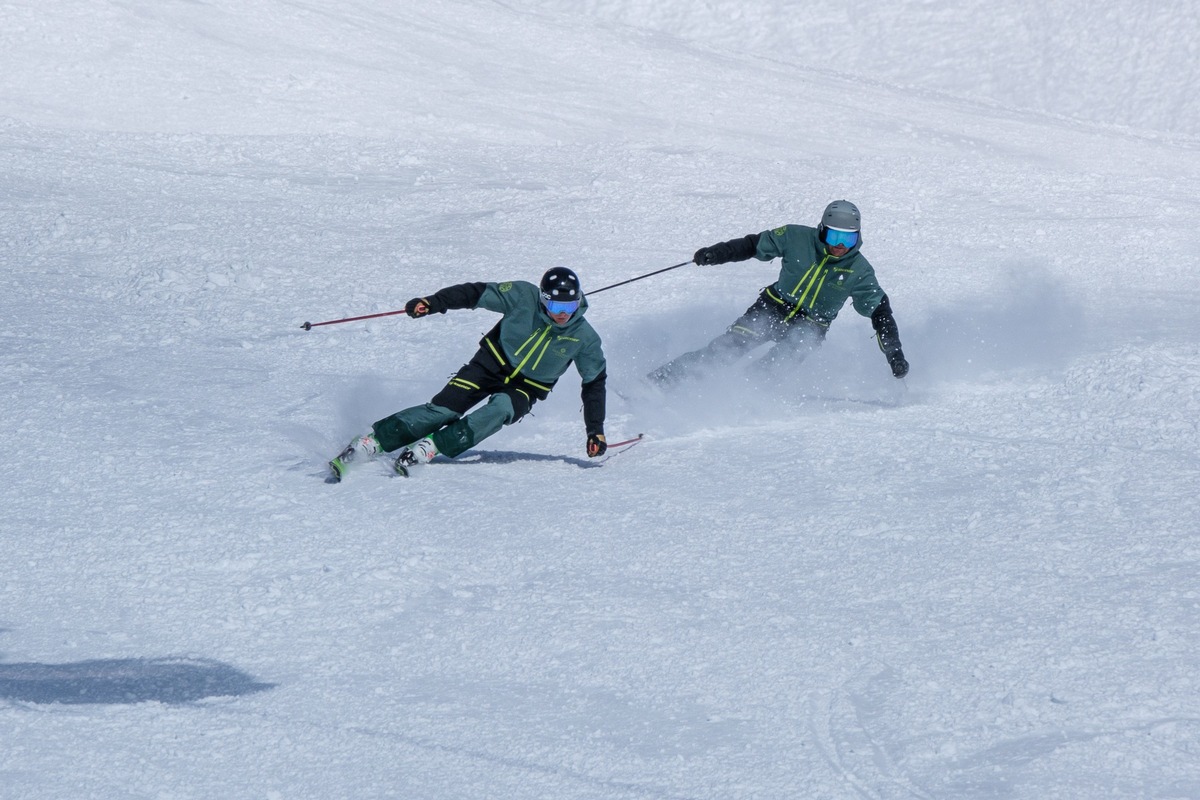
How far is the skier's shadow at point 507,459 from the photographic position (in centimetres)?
777

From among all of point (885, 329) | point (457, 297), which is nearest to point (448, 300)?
point (457, 297)

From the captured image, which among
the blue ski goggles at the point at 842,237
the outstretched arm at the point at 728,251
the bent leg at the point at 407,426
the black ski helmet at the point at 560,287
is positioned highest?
the blue ski goggles at the point at 842,237

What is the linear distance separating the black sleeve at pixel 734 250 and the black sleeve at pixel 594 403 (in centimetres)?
172

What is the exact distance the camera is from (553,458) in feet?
26.5

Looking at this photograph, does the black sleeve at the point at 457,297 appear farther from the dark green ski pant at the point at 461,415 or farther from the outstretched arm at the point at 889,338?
the outstretched arm at the point at 889,338

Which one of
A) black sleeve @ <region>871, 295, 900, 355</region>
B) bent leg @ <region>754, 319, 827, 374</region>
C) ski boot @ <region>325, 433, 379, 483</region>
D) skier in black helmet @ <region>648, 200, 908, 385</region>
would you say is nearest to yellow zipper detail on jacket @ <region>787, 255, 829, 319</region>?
skier in black helmet @ <region>648, 200, 908, 385</region>

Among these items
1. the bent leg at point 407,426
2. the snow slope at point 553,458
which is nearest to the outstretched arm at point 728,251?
the snow slope at point 553,458

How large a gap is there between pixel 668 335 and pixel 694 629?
5.29 meters

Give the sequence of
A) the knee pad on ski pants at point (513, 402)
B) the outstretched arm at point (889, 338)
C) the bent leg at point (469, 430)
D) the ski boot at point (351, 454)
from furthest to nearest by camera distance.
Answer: the outstretched arm at point (889, 338), the knee pad on ski pants at point (513, 402), the bent leg at point (469, 430), the ski boot at point (351, 454)

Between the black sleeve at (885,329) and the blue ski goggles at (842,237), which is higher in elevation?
the blue ski goggles at (842,237)

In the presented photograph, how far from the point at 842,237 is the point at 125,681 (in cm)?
604

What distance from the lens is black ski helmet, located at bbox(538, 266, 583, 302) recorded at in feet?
24.5

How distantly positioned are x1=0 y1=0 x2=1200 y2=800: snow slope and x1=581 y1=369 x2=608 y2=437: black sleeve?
0.35m

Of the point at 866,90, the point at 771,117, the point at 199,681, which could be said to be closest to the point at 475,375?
the point at 199,681
